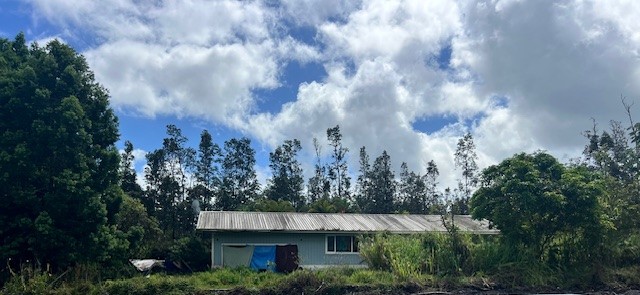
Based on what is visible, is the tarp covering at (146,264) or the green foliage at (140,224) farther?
the green foliage at (140,224)

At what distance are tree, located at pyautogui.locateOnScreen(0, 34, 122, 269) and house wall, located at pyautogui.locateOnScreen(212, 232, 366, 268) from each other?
539 centimetres

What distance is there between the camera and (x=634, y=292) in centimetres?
1584

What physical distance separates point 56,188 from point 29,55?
Answer: 608 cm

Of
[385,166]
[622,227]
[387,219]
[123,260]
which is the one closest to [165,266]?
[123,260]

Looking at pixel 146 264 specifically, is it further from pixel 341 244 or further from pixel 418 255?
pixel 418 255

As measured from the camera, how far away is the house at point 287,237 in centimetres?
2364

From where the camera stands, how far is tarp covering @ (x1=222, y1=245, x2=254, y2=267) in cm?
2356

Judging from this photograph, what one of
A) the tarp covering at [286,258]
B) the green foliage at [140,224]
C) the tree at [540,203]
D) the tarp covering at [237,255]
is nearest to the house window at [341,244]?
the tarp covering at [286,258]

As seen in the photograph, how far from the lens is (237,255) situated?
23.7 metres

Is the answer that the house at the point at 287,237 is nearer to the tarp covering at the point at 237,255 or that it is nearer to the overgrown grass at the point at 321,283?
the tarp covering at the point at 237,255

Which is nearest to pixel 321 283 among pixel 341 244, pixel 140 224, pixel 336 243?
pixel 336 243

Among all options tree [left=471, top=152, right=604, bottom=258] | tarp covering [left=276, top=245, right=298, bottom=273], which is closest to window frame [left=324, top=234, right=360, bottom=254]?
A: tarp covering [left=276, top=245, right=298, bottom=273]

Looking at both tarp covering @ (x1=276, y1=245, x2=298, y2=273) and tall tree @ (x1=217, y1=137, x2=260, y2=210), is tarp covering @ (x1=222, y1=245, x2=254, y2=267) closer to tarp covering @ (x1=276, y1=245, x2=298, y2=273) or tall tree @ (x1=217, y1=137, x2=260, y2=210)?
tarp covering @ (x1=276, y1=245, x2=298, y2=273)

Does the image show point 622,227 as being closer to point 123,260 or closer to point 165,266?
point 123,260
